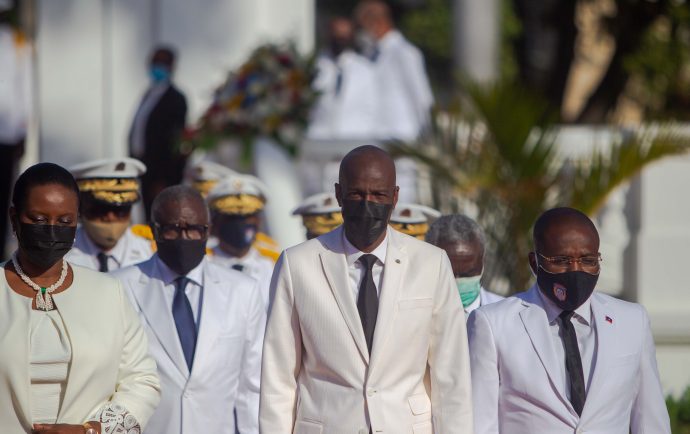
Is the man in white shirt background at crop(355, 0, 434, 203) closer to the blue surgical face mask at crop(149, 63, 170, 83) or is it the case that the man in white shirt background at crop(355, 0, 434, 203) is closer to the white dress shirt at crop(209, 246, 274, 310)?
the blue surgical face mask at crop(149, 63, 170, 83)

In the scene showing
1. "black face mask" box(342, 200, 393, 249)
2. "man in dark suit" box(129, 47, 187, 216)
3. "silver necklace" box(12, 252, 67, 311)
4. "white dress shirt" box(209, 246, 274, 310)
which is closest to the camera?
"silver necklace" box(12, 252, 67, 311)

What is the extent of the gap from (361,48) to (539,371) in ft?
29.7

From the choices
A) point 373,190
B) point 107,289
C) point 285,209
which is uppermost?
point 373,190

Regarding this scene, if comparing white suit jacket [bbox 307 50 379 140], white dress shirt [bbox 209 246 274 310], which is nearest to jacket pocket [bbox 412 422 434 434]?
white dress shirt [bbox 209 246 274 310]

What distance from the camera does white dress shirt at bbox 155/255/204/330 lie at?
266 inches

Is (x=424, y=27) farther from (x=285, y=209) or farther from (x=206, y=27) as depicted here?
(x=285, y=209)

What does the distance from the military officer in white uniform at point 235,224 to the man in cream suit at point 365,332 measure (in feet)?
10.2

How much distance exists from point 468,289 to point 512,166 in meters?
3.37

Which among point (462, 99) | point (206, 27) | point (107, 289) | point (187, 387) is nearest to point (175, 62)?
point (206, 27)

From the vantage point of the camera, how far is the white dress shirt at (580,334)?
5676 millimetres

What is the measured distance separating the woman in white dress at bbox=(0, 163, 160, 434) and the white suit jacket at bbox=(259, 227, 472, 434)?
549 mm

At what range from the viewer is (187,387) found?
6566mm

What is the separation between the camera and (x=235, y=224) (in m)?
8.80

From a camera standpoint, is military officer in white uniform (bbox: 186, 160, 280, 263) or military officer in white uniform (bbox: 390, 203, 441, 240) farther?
military officer in white uniform (bbox: 186, 160, 280, 263)
